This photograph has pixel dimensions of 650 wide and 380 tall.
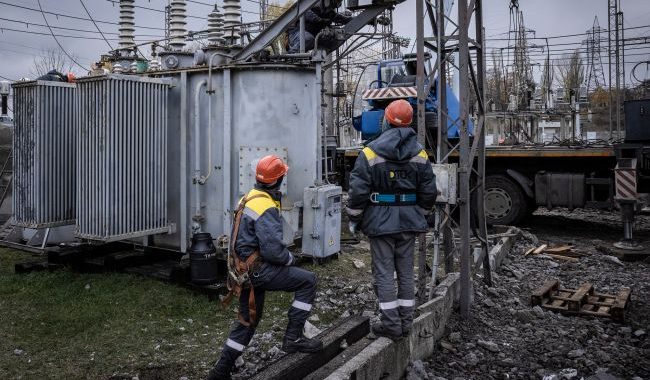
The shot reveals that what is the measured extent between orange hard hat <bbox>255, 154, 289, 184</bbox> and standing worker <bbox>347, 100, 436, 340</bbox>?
0.74 metres

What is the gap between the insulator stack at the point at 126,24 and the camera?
9227 mm

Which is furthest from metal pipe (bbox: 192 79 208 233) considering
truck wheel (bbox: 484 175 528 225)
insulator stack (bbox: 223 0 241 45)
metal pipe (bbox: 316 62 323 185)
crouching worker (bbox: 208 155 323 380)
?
truck wheel (bbox: 484 175 528 225)

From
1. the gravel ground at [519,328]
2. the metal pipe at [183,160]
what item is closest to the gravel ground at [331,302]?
the gravel ground at [519,328]

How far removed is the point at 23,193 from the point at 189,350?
12.6ft

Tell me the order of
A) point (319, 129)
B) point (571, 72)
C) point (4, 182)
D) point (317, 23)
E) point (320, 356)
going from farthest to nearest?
point (571, 72), point (4, 182), point (317, 23), point (319, 129), point (320, 356)

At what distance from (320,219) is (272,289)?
10.6 ft

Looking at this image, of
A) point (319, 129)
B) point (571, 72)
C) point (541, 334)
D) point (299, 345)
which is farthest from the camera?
point (571, 72)

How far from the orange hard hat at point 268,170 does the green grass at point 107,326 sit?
186 cm

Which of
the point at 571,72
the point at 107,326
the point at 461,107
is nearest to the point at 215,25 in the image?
the point at 461,107

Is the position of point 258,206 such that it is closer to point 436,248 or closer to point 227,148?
point 436,248

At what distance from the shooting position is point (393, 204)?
15.4 ft

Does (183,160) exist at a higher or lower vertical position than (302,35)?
lower

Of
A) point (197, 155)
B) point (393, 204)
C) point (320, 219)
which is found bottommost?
point (320, 219)

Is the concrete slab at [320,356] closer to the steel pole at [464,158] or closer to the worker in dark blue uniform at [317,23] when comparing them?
the steel pole at [464,158]
